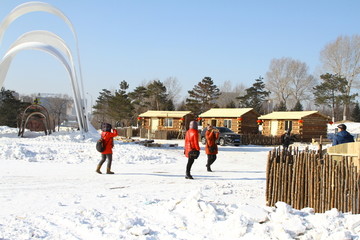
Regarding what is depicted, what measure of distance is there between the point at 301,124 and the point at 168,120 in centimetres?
1662

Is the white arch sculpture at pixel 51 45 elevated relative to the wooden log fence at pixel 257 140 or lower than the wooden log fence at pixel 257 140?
elevated

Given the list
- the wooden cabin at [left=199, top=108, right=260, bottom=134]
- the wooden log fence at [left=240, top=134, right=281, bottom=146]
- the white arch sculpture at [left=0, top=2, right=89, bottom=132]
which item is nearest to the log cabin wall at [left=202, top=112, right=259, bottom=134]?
the wooden cabin at [left=199, top=108, right=260, bottom=134]

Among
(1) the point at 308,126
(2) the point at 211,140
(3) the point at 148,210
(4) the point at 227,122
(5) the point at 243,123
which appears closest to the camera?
(3) the point at 148,210

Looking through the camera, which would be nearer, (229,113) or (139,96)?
(229,113)

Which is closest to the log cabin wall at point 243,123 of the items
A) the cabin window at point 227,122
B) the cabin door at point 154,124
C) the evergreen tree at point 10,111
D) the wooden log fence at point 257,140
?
the cabin window at point 227,122

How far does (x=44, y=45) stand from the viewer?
28.1m

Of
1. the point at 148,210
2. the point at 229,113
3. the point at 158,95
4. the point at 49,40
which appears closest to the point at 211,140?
the point at 148,210

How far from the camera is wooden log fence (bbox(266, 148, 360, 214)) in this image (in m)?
6.60

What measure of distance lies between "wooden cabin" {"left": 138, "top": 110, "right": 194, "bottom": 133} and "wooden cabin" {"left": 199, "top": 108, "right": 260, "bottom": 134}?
3750 mm

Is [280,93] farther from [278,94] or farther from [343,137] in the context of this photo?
[343,137]

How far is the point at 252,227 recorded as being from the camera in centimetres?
535

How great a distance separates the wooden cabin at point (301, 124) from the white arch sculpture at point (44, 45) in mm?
19964

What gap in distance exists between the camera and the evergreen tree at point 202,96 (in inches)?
2360

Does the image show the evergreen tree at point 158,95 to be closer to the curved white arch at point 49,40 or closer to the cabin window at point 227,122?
the cabin window at point 227,122
